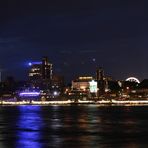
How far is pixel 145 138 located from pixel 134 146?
889 centimetres

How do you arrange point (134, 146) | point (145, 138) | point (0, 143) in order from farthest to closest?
point (145, 138)
point (0, 143)
point (134, 146)

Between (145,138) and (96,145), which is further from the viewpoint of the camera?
(145,138)

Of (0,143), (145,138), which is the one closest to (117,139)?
(145,138)

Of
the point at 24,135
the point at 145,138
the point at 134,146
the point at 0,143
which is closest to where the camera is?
the point at 134,146

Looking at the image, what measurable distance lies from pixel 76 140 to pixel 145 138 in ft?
24.7

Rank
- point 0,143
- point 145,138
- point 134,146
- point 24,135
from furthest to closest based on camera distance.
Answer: point 24,135 → point 145,138 → point 0,143 → point 134,146

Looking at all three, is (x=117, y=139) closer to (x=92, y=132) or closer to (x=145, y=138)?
(x=145, y=138)

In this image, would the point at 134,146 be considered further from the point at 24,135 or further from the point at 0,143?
the point at 24,135

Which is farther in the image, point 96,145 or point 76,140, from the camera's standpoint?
point 76,140

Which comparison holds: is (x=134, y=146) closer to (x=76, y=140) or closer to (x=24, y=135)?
(x=76, y=140)

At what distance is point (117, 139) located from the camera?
63594 mm

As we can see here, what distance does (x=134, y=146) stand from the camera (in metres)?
56.0

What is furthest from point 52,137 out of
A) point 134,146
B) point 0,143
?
point 134,146

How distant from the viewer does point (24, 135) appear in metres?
70.8
